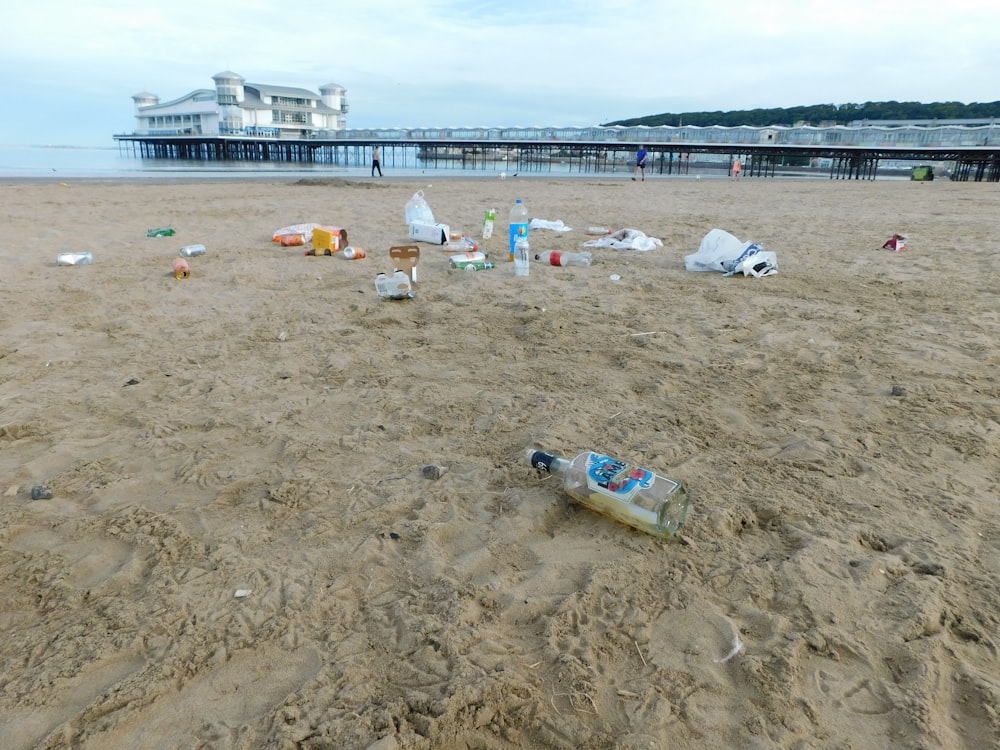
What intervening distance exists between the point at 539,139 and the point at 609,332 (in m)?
55.7

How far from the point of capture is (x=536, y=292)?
504cm

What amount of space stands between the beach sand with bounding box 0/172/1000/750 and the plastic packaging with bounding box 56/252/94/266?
128 centimetres

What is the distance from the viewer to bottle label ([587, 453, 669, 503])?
2.07 meters

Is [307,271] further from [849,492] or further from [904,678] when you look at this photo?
[904,678]

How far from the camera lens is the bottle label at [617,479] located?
6.79ft

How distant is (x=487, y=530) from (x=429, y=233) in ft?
19.1

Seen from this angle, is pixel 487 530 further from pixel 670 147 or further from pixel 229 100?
pixel 229 100

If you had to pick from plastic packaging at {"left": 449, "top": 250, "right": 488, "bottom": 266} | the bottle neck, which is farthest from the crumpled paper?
the bottle neck

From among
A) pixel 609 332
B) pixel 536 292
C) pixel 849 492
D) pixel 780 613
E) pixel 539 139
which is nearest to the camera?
pixel 780 613

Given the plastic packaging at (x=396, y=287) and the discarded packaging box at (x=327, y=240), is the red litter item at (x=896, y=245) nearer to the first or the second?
the plastic packaging at (x=396, y=287)

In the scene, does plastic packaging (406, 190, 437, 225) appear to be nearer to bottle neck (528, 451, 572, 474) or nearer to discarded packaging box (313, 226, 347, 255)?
discarded packaging box (313, 226, 347, 255)

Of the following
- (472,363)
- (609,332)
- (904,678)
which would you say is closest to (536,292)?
(609,332)

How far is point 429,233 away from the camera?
7293mm

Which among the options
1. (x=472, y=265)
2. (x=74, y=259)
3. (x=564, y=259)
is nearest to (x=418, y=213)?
(x=472, y=265)
